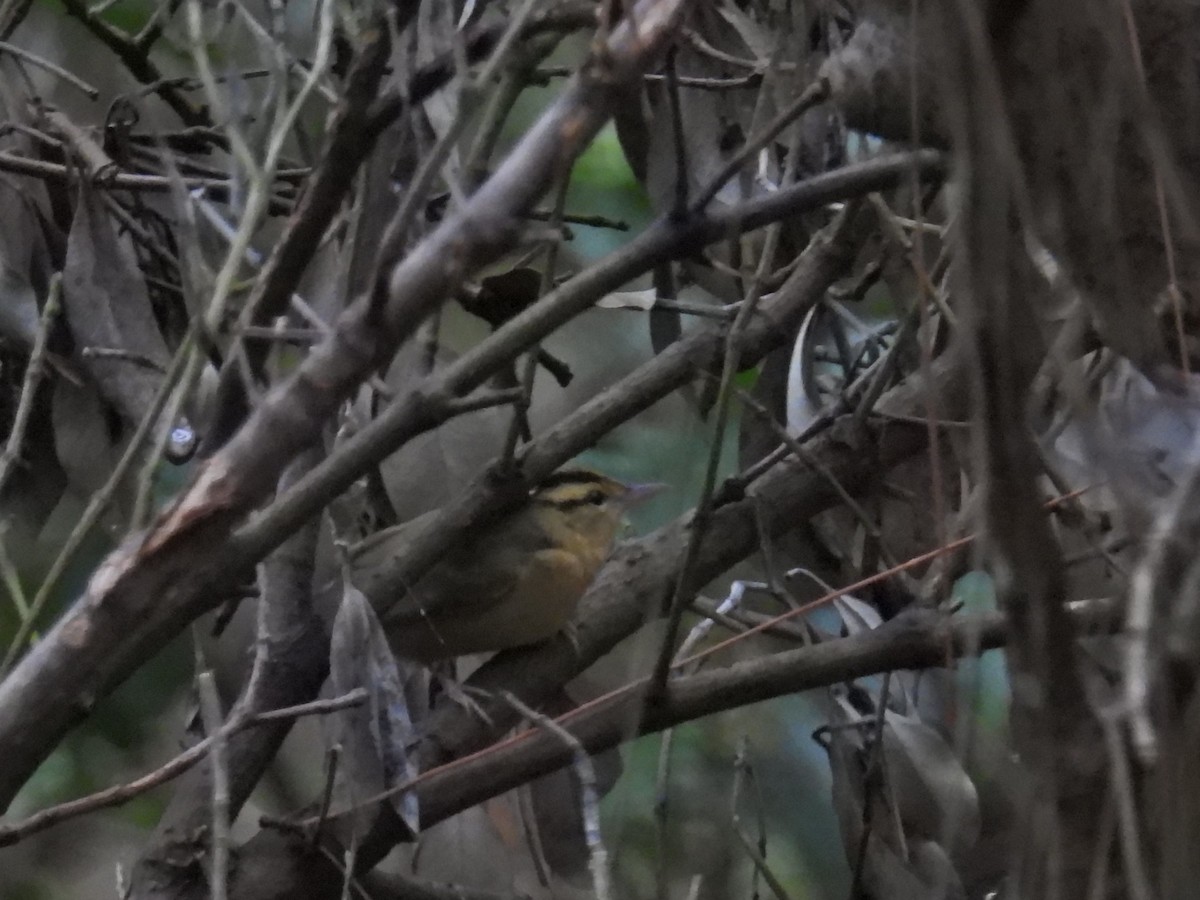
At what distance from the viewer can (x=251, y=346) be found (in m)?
1.40

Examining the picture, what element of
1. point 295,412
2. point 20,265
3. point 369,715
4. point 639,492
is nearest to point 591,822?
point 369,715

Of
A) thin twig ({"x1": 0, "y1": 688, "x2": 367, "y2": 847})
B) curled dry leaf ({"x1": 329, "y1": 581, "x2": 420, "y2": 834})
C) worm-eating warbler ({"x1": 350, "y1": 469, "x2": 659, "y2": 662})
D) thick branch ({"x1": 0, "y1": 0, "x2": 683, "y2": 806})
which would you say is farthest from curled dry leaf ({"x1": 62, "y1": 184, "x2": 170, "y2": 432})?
thick branch ({"x1": 0, "y1": 0, "x2": 683, "y2": 806})

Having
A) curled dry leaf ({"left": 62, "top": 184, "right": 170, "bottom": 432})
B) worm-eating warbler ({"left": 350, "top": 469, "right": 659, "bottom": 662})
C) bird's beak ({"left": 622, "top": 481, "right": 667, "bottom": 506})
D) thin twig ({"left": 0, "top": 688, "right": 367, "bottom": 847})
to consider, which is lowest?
bird's beak ({"left": 622, "top": 481, "right": 667, "bottom": 506})

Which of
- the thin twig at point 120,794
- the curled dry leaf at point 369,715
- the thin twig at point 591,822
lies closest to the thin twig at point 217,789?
the thin twig at point 120,794

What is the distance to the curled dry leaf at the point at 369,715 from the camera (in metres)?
1.44

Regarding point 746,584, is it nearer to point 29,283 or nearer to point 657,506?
point 657,506

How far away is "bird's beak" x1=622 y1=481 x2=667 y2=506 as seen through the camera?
2.34 metres

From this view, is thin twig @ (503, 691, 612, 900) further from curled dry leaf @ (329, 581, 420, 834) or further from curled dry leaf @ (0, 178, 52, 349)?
curled dry leaf @ (0, 178, 52, 349)

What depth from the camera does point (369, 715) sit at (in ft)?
4.78

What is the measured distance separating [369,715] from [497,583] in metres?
0.53

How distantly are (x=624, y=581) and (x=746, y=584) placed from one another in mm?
164

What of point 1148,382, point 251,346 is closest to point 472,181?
point 251,346

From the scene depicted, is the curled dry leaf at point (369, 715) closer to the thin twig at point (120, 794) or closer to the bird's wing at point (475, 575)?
the thin twig at point (120, 794)

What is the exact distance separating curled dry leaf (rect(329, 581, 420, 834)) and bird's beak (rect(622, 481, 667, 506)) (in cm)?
91
